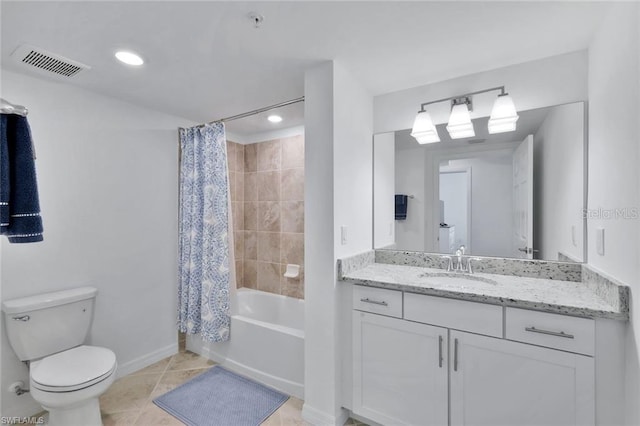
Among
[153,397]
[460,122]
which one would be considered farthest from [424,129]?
[153,397]

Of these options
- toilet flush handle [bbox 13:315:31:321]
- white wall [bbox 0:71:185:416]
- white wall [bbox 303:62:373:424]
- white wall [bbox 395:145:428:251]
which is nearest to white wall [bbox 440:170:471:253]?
white wall [bbox 395:145:428:251]

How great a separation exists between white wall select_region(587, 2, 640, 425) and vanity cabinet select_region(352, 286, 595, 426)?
0.64ft

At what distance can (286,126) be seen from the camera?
10.6 ft

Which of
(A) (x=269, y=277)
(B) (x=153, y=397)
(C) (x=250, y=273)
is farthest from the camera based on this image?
(C) (x=250, y=273)

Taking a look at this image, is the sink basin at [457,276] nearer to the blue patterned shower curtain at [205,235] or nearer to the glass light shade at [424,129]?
the glass light shade at [424,129]

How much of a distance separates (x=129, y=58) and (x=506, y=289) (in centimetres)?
250

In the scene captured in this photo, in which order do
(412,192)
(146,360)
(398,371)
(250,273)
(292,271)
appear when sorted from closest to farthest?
→ 1. (398,371)
2. (412,192)
3. (146,360)
4. (292,271)
5. (250,273)

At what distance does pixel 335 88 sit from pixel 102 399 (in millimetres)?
2668

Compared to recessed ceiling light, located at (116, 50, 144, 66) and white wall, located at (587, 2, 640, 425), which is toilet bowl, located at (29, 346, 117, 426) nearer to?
recessed ceiling light, located at (116, 50, 144, 66)

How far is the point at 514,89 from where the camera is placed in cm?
188

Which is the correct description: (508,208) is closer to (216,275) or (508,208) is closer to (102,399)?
(216,275)

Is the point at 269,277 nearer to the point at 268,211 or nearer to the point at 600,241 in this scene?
the point at 268,211

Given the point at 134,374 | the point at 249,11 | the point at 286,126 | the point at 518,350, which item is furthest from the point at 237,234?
the point at 518,350

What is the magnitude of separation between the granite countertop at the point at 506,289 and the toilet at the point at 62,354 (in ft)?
5.20
